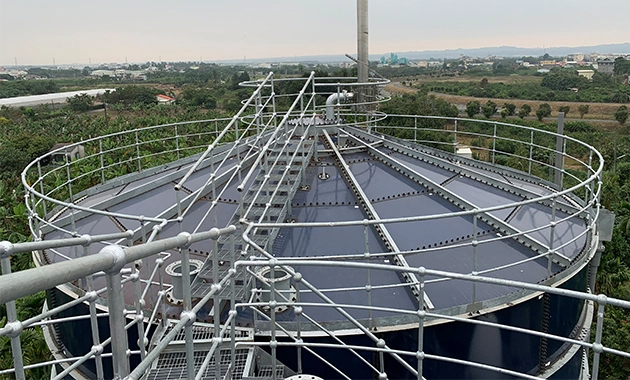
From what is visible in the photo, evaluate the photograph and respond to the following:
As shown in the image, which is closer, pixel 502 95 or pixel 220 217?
pixel 220 217

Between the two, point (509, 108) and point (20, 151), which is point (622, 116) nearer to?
point (509, 108)

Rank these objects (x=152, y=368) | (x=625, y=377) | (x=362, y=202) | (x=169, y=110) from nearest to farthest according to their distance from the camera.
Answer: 1. (x=152, y=368)
2. (x=362, y=202)
3. (x=625, y=377)
4. (x=169, y=110)

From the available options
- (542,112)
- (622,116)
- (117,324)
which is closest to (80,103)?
(542,112)

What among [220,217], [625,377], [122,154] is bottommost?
[625,377]

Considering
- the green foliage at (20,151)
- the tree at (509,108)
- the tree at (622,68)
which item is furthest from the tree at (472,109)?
the tree at (622,68)

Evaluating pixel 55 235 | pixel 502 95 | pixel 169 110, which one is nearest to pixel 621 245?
pixel 55 235

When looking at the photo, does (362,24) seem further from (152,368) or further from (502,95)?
(502,95)

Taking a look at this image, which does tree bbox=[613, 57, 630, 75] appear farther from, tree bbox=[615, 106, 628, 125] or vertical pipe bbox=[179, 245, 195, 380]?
vertical pipe bbox=[179, 245, 195, 380]

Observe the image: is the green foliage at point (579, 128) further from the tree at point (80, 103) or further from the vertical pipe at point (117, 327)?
the tree at point (80, 103)
